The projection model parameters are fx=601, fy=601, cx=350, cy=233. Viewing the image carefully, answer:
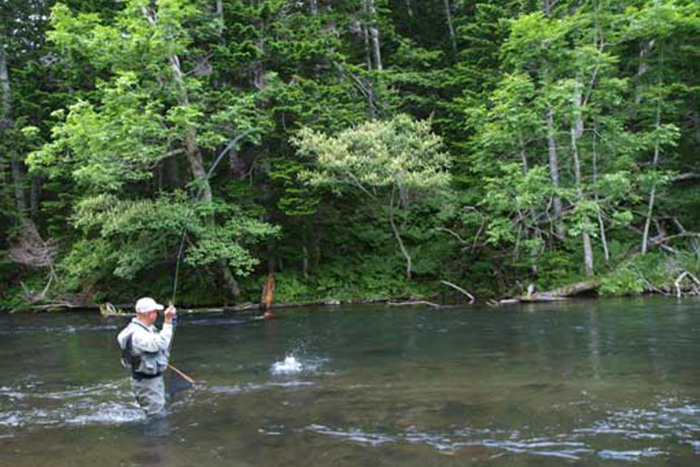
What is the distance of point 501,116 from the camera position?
63.3 ft

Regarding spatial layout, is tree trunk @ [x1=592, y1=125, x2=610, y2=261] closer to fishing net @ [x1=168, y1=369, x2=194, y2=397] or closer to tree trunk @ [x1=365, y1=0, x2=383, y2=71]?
tree trunk @ [x1=365, y1=0, x2=383, y2=71]

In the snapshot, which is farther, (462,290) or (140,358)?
(462,290)

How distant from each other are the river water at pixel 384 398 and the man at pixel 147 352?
1.03 feet

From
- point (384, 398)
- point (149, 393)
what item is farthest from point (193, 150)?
point (384, 398)

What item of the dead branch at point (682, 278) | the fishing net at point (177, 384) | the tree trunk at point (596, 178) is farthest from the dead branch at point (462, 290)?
the fishing net at point (177, 384)

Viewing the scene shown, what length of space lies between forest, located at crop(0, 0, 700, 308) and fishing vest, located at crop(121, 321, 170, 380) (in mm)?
10161

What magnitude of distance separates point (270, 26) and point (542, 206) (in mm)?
11517

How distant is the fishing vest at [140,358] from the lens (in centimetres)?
652

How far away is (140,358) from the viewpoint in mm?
6535

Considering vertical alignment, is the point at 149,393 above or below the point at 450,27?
below

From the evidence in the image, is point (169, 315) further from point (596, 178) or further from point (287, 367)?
point (596, 178)

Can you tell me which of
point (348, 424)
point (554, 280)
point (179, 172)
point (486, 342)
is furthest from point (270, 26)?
point (348, 424)

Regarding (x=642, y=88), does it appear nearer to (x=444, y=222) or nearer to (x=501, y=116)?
(x=501, y=116)

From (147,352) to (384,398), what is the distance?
2.78 m
